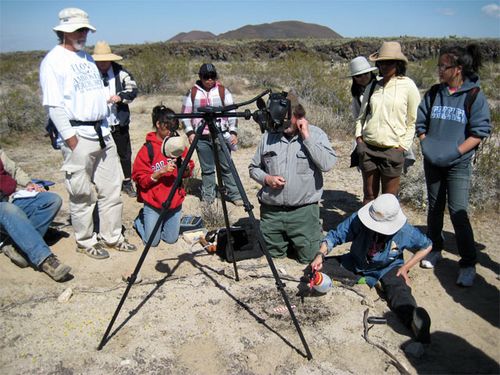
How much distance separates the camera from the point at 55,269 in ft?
11.3

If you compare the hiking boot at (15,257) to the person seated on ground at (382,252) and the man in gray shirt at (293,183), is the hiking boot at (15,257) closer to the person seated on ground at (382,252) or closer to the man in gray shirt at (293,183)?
the man in gray shirt at (293,183)

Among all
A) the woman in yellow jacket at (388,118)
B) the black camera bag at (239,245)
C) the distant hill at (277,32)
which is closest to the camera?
the woman in yellow jacket at (388,118)

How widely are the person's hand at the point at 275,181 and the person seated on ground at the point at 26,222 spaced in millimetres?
1790

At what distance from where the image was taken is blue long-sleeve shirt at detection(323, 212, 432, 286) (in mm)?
3283

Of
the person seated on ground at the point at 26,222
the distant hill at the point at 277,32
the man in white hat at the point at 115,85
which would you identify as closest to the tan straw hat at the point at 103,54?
the man in white hat at the point at 115,85

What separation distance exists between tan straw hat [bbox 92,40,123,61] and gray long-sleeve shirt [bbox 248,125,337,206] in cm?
204

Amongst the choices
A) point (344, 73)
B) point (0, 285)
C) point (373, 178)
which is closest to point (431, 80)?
point (344, 73)

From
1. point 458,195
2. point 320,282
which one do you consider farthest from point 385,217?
point 458,195

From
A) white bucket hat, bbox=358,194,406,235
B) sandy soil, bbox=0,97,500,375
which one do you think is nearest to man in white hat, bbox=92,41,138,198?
sandy soil, bbox=0,97,500,375

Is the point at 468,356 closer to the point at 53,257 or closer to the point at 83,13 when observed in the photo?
the point at 53,257

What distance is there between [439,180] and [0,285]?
3.71 meters

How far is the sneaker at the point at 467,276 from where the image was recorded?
11.6 feet

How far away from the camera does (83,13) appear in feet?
11.1

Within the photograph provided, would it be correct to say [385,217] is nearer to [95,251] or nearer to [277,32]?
[95,251]
